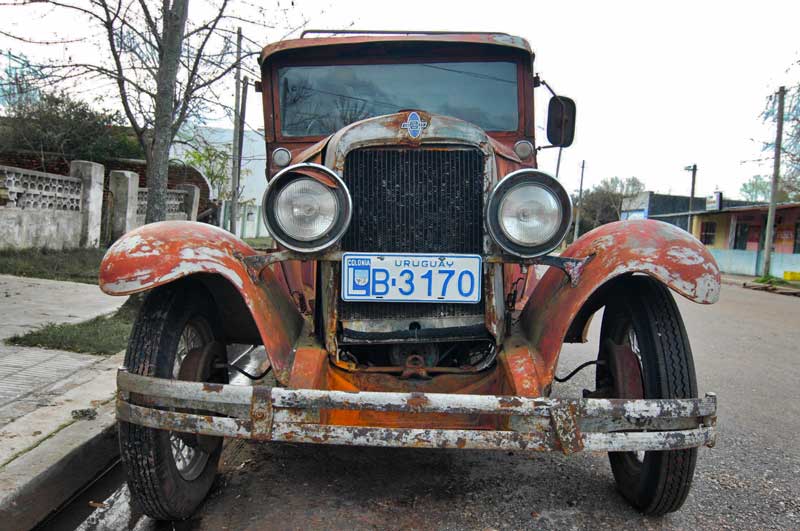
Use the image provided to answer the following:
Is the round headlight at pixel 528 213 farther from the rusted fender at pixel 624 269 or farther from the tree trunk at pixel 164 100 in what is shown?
the tree trunk at pixel 164 100

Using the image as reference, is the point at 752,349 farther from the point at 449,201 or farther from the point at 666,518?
the point at 449,201

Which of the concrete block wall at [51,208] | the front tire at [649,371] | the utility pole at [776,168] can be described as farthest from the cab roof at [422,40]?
the utility pole at [776,168]

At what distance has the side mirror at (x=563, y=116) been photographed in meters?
4.04

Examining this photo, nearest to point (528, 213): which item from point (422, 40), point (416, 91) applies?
point (416, 91)

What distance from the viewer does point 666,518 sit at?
2646 mm

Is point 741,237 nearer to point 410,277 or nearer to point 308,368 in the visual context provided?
point 410,277

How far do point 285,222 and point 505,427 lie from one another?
1.30 m

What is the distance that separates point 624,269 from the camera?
8.07 ft

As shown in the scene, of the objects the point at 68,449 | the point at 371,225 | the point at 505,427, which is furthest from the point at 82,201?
the point at 505,427

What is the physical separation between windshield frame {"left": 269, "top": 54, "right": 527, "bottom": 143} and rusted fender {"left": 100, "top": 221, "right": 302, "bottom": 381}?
135 centimetres

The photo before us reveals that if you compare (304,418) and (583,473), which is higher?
(304,418)

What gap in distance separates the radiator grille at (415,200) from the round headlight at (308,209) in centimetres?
21

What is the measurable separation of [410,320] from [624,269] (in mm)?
1007

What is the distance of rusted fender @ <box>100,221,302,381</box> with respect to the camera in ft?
7.79
